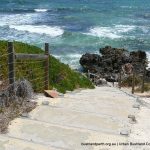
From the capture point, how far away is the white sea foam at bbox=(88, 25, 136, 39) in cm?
4064

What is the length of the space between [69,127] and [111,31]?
35.7 meters

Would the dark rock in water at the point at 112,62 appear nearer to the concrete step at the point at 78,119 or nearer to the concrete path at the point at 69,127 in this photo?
the concrete path at the point at 69,127

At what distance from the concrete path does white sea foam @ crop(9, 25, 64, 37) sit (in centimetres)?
3130

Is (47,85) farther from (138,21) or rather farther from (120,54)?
(138,21)

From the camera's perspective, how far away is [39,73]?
11844mm

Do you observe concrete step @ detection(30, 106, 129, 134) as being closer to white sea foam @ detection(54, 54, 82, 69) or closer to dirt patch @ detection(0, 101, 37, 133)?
dirt patch @ detection(0, 101, 37, 133)

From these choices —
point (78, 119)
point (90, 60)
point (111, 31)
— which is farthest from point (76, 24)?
point (78, 119)

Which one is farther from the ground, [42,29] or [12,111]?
[12,111]

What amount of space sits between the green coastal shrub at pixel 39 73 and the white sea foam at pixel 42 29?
2604 cm

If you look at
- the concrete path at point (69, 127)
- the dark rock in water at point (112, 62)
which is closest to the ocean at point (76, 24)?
the dark rock in water at point (112, 62)

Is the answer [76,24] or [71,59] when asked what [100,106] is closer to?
[71,59]

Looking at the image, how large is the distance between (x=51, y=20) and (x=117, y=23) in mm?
7268

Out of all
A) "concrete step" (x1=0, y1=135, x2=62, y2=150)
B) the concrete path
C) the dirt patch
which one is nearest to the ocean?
the concrete path

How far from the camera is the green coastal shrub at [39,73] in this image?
36.2 feet
